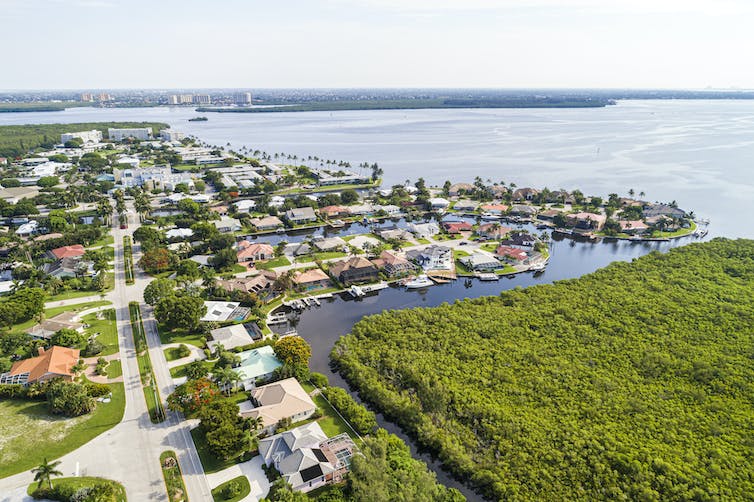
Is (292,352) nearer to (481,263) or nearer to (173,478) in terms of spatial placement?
(173,478)

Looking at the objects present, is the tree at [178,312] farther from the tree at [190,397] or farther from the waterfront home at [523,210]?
the waterfront home at [523,210]

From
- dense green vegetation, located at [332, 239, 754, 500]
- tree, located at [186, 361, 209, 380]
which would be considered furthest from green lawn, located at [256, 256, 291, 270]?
tree, located at [186, 361, 209, 380]

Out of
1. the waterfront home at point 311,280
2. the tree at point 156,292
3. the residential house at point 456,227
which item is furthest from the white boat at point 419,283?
the tree at point 156,292

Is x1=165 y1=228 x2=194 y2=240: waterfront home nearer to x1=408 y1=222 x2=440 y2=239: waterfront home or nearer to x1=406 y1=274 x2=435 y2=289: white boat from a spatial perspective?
x1=408 y1=222 x2=440 y2=239: waterfront home

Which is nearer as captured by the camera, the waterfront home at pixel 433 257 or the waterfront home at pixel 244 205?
the waterfront home at pixel 433 257

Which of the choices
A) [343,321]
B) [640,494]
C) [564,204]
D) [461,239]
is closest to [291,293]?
[343,321]
